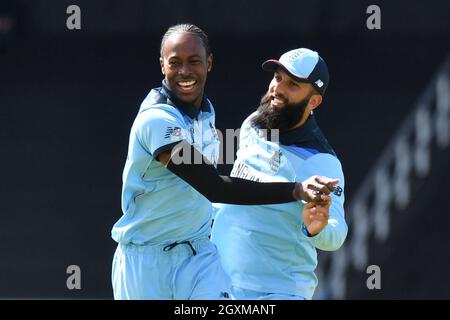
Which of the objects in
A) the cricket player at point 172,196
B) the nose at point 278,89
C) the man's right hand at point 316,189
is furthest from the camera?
the nose at point 278,89

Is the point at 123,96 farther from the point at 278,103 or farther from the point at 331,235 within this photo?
the point at 331,235

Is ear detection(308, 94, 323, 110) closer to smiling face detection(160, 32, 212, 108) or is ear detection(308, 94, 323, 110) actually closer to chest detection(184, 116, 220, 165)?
chest detection(184, 116, 220, 165)

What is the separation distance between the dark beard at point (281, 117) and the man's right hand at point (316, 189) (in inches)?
32.2

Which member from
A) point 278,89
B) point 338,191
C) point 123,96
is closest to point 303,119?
point 278,89

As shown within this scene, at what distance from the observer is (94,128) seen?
50.0 ft

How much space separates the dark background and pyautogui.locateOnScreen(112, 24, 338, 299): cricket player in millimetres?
8058

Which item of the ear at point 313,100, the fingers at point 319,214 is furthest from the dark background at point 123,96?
the fingers at point 319,214

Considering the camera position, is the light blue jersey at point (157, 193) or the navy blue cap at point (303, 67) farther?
the navy blue cap at point (303, 67)

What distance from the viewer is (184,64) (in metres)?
5.56

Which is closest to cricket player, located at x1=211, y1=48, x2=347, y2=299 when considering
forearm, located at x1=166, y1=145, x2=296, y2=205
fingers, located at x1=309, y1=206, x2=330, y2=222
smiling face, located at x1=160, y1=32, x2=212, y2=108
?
fingers, located at x1=309, y1=206, x2=330, y2=222

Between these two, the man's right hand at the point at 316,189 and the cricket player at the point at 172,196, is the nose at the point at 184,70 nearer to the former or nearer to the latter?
the cricket player at the point at 172,196

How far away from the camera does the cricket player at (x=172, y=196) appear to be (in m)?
5.46

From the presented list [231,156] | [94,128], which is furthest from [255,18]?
[231,156]

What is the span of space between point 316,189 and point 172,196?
671 mm
